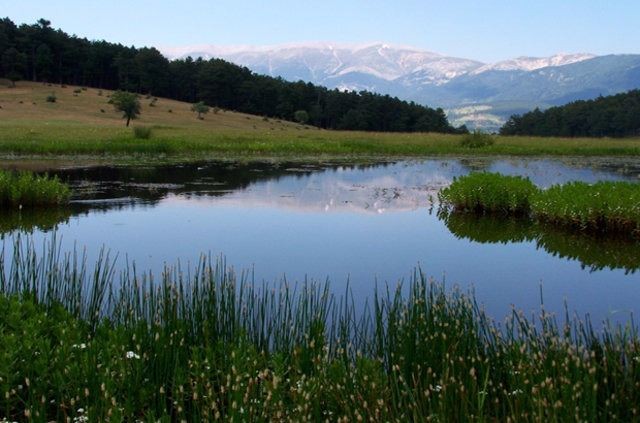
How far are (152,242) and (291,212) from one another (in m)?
6.49

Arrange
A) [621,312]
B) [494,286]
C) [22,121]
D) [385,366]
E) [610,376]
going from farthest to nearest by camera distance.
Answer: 1. [22,121]
2. [494,286]
3. [621,312]
4. [385,366]
5. [610,376]

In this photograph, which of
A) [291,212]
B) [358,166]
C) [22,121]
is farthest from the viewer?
[22,121]

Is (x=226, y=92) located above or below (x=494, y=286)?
above

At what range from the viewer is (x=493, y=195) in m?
21.1

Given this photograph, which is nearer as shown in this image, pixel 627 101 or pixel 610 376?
pixel 610 376

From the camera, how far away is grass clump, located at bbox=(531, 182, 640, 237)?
1722cm

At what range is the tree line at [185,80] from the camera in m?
101

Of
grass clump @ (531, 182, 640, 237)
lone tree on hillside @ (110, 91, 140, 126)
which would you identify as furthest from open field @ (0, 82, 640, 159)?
grass clump @ (531, 182, 640, 237)

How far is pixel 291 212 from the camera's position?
21.6 metres

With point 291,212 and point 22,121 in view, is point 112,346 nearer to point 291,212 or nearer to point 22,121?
point 291,212

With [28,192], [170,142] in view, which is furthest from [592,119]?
[28,192]

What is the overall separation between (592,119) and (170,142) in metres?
98.1

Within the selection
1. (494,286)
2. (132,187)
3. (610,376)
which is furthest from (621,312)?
(132,187)

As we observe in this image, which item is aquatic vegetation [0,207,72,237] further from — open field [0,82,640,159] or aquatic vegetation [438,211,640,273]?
open field [0,82,640,159]
